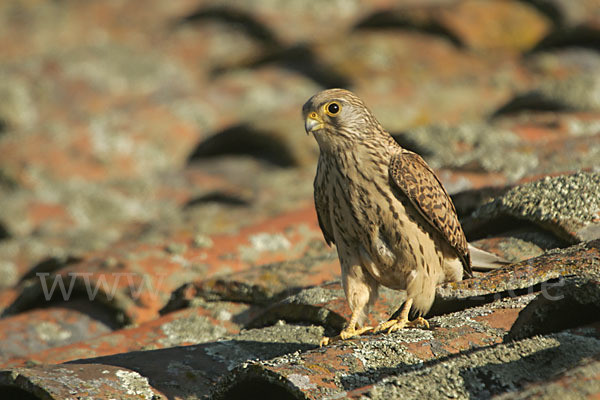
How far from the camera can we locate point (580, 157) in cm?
484

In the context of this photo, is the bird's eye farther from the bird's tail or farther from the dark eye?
the bird's tail

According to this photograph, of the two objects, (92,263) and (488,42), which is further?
(488,42)

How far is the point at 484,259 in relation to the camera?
3.66 metres

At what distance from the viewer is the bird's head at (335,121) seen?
3705 millimetres

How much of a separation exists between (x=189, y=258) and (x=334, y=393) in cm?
272

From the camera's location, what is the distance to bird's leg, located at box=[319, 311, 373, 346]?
3.22 meters

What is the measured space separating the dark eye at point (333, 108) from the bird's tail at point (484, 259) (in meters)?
0.99

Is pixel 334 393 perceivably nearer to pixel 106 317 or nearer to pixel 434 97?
pixel 106 317

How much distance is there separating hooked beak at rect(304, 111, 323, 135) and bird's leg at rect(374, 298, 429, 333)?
101cm

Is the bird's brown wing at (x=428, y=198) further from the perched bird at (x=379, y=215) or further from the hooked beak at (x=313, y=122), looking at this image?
the hooked beak at (x=313, y=122)

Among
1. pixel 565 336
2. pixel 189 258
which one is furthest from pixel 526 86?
pixel 565 336

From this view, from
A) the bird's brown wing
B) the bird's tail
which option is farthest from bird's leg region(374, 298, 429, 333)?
the bird's tail

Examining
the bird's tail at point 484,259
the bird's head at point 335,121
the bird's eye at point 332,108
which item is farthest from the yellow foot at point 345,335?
the bird's eye at point 332,108

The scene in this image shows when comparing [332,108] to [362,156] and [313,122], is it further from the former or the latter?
[362,156]
